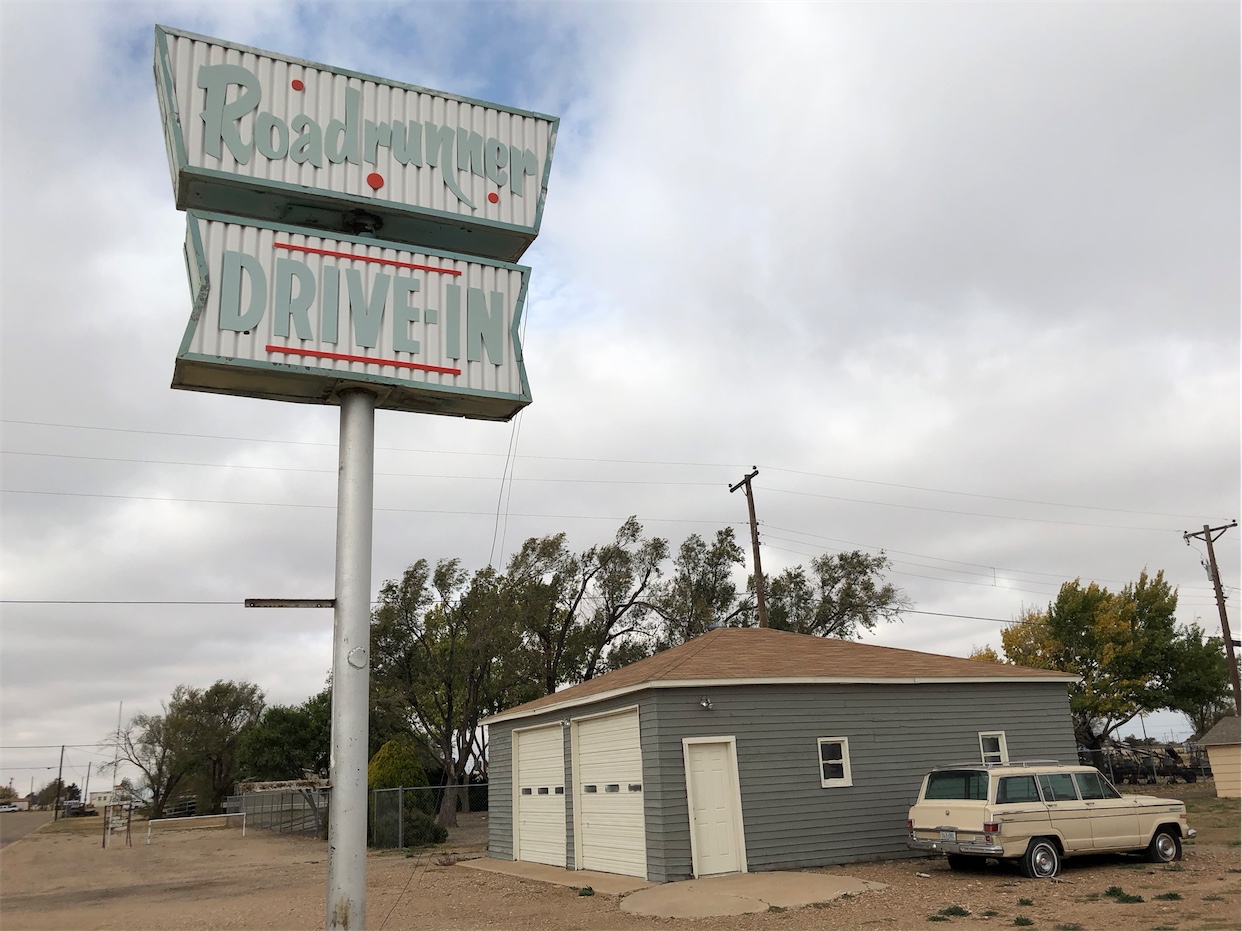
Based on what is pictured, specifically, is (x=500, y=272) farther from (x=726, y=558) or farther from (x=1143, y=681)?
(x=1143, y=681)

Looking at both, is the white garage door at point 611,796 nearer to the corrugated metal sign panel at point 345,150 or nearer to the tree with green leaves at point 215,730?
the corrugated metal sign panel at point 345,150

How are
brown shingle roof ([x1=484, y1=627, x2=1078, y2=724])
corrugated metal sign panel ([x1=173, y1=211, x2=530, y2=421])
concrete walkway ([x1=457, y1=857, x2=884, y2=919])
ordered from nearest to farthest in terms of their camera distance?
corrugated metal sign panel ([x1=173, y1=211, x2=530, y2=421])
concrete walkway ([x1=457, y1=857, x2=884, y2=919])
brown shingle roof ([x1=484, y1=627, x2=1078, y2=724])

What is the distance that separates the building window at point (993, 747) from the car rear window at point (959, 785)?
4190 mm

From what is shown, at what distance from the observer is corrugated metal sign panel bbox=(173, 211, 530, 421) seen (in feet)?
28.4

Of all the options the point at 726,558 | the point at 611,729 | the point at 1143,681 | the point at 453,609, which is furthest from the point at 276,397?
the point at 1143,681

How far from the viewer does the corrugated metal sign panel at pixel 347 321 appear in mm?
8656

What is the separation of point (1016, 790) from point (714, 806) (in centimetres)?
465

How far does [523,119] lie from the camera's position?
1057 centimetres

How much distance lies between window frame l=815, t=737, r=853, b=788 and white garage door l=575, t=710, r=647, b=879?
323 cm

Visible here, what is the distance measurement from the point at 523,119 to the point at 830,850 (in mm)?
12643

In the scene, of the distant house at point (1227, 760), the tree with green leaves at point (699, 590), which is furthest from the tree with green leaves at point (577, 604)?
the distant house at point (1227, 760)

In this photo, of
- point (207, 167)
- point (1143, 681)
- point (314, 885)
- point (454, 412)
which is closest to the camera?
point (207, 167)

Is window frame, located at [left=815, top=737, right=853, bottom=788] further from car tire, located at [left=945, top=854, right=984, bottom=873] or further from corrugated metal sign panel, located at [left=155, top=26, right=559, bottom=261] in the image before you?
corrugated metal sign panel, located at [left=155, top=26, right=559, bottom=261]

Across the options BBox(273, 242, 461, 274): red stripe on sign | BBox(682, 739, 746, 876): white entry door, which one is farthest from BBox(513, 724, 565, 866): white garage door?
BBox(273, 242, 461, 274): red stripe on sign
